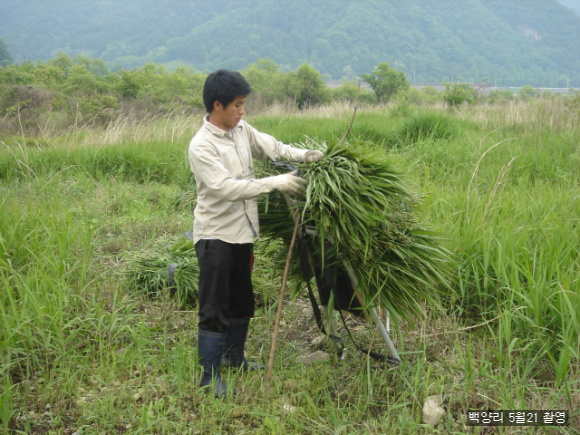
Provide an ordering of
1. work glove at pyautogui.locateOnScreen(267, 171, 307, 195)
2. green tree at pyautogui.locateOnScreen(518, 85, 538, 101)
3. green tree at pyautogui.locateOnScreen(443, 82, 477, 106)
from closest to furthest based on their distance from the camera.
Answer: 1. work glove at pyautogui.locateOnScreen(267, 171, 307, 195)
2. green tree at pyautogui.locateOnScreen(443, 82, 477, 106)
3. green tree at pyautogui.locateOnScreen(518, 85, 538, 101)

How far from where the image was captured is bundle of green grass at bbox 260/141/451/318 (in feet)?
7.17

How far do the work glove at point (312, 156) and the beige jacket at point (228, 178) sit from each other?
0.06 metres

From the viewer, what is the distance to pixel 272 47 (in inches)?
5379

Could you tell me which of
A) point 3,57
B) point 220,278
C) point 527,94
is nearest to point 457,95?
point 220,278

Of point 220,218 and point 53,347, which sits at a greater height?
point 220,218

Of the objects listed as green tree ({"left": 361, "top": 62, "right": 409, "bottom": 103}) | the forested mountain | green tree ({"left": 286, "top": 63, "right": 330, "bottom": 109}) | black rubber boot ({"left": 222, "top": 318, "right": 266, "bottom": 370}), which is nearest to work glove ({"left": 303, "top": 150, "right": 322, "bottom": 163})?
black rubber boot ({"left": 222, "top": 318, "right": 266, "bottom": 370})

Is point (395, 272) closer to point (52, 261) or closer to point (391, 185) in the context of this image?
point (391, 185)

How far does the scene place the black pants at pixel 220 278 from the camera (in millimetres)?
2422

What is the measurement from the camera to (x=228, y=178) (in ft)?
7.43

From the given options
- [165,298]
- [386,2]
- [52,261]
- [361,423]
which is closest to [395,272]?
[361,423]

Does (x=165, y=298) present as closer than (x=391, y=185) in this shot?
No

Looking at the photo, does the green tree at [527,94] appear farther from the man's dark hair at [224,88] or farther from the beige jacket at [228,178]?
the man's dark hair at [224,88]

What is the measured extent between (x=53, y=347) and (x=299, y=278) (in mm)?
1346

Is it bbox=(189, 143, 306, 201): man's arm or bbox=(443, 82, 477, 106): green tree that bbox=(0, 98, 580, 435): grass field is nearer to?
bbox=(189, 143, 306, 201): man's arm
